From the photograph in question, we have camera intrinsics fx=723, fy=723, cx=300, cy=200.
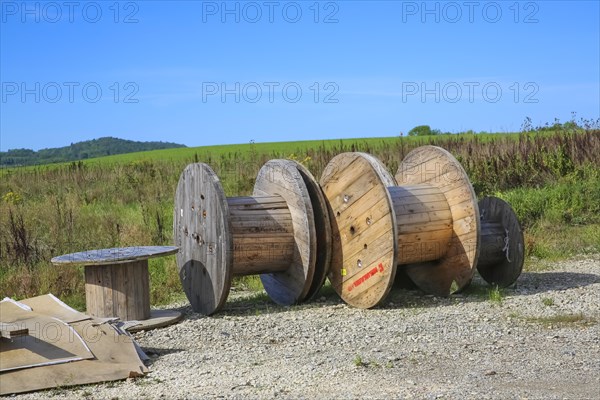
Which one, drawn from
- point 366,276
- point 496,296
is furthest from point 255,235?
point 496,296

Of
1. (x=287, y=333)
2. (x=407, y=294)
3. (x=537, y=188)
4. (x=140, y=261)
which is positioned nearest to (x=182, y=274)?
(x=140, y=261)

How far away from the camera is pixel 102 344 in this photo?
19.1ft

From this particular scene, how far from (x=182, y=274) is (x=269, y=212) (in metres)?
1.34

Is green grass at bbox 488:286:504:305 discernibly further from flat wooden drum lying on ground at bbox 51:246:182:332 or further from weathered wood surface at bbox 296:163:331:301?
flat wooden drum lying on ground at bbox 51:246:182:332

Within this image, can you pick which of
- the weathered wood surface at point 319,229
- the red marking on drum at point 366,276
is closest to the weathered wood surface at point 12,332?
the weathered wood surface at point 319,229

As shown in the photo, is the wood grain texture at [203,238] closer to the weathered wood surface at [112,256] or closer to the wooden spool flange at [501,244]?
the weathered wood surface at [112,256]

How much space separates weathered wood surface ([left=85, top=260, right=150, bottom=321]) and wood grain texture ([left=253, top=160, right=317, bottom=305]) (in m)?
1.53

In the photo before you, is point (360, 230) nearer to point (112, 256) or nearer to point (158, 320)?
point (158, 320)

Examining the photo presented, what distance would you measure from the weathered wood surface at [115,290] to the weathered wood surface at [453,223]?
9.92 ft

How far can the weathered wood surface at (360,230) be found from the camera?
7047 mm

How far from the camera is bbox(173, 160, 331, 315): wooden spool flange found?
24.0 ft

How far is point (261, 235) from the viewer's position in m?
7.50

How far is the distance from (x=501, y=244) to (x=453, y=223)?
86 centimetres

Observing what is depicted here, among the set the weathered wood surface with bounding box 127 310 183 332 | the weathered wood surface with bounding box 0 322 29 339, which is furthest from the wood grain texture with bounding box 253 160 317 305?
the weathered wood surface with bounding box 0 322 29 339
